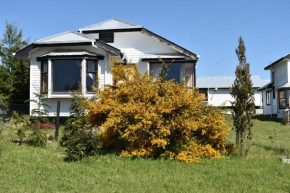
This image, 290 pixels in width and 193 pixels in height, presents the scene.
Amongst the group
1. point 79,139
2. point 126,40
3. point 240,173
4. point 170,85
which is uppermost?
point 126,40

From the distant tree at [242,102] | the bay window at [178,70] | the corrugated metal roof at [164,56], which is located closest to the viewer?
the distant tree at [242,102]

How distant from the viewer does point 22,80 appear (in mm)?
21156

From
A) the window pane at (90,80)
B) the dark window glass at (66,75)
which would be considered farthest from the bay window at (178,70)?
the dark window glass at (66,75)

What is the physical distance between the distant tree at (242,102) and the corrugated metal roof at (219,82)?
117ft

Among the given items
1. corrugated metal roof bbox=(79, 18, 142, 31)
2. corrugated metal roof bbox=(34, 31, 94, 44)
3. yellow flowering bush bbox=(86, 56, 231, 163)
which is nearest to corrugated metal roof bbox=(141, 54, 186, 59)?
corrugated metal roof bbox=(79, 18, 142, 31)

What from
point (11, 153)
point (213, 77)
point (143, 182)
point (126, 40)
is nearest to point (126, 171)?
point (143, 182)

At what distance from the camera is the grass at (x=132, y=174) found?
6246mm

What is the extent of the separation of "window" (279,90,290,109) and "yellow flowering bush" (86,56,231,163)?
20.3m

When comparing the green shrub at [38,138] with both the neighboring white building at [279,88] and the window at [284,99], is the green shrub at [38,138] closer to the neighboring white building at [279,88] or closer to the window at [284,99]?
the neighboring white building at [279,88]

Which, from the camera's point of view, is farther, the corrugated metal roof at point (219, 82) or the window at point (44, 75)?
the corrugated metal roof at point (219, 82)

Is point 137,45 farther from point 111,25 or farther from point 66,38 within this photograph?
point 66,38

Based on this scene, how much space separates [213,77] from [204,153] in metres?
40.9

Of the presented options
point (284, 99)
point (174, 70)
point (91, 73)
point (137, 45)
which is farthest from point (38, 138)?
point (284, 99)

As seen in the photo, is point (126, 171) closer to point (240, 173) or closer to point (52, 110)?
point (240, 173)
